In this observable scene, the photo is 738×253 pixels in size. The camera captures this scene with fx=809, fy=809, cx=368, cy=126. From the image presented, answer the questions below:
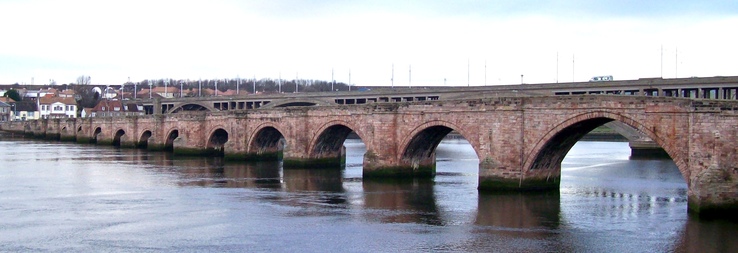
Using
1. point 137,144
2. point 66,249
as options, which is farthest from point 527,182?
point 137,144

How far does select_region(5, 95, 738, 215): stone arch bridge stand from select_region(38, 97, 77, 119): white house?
8403 cm

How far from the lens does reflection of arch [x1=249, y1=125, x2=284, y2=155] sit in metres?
47.7

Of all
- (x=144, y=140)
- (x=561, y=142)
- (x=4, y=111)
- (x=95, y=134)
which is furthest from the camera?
(x=4, y=111)

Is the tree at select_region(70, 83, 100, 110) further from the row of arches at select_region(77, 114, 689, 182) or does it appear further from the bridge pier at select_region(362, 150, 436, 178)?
the bridge pier at select_region(362, 150, 436, 178)

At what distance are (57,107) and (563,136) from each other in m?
112

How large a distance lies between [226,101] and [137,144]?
29287 mm

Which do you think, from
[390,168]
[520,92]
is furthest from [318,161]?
[520,92]

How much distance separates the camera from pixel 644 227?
909 inches

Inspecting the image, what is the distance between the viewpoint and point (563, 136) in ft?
94.9

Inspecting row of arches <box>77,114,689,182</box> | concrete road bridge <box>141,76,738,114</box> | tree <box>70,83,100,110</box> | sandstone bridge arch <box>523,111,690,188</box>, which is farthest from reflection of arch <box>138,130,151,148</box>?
tree <box>70,83,100,110</box>

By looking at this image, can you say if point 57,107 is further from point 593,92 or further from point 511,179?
point 511,179

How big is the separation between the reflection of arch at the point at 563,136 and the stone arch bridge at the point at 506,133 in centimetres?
4

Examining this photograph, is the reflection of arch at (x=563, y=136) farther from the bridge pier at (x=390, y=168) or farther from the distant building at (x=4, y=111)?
the distant building at (x=4, y=111)

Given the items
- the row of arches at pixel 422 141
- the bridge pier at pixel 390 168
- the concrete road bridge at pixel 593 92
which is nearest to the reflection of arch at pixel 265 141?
the row of arches at pixel 422 141
